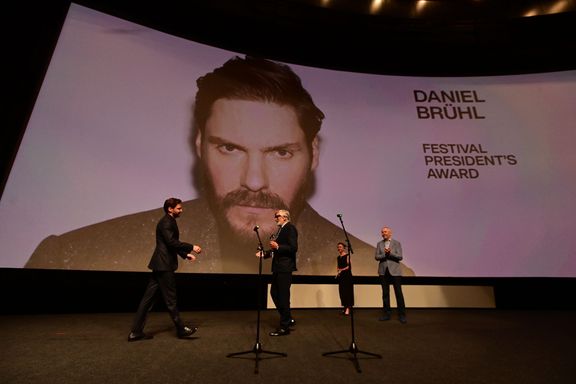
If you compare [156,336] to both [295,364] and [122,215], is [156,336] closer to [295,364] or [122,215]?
[295,364]

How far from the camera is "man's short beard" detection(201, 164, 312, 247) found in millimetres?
5918

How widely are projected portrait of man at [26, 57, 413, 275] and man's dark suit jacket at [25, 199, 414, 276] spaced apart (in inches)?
0.7

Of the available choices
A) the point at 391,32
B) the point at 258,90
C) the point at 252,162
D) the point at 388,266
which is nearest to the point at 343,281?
the point at 388,266

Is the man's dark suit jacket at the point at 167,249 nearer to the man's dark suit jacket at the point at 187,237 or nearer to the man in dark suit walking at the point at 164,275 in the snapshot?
the man in dark suit walking at the point at 164,275

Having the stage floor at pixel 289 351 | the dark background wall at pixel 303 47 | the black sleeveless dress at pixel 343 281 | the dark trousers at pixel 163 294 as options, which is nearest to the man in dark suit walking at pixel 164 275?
the dark trousers at pixel 163 294

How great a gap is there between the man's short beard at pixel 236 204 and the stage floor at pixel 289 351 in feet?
4.74

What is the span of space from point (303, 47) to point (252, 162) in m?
3.03

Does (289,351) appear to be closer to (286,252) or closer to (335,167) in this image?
(286,252)

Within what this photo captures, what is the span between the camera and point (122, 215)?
16.9 ft

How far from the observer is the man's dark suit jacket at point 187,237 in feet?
15.6

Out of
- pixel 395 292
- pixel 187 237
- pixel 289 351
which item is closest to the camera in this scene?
pixel 289 351

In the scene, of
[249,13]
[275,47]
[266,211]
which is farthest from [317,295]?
[249,13]

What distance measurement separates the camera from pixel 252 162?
6227mm

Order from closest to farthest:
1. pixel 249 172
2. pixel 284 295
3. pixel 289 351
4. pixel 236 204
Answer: pixel 289 351, pixel 284 295, pixel 236 204, pixel 249 172
